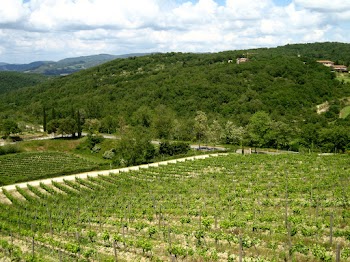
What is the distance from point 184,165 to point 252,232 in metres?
26.2

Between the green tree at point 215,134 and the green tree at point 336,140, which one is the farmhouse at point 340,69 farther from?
the green tree at point 336,140

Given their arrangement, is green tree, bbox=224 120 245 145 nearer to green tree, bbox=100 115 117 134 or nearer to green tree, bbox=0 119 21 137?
green tree, bbox=100 115 117 134

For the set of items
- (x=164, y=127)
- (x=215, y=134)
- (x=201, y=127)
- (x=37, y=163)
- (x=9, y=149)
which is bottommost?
(x=37, y=163)

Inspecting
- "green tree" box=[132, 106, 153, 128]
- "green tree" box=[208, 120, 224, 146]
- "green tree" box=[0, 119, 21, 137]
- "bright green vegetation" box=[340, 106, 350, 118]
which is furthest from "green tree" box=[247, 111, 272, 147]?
"green tree" box=[0, 119, 21, 137]

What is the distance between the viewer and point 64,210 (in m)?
31.0

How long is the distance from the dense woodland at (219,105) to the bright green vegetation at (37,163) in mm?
17831

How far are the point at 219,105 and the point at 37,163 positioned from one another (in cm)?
6930

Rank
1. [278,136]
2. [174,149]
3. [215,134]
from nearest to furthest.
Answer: [278,136] → [174,149] → [215,134]

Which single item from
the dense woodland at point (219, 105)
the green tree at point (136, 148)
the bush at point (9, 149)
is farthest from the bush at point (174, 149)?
the bush at point (9, 149)

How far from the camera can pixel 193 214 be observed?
2634 cm

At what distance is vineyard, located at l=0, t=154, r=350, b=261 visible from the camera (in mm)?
19266

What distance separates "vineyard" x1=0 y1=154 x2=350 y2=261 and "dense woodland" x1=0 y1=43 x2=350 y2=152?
2744 centimetres

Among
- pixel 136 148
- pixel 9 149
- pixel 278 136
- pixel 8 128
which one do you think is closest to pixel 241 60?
pixel 278 136

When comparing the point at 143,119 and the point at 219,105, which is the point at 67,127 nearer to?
the point at 143,119
